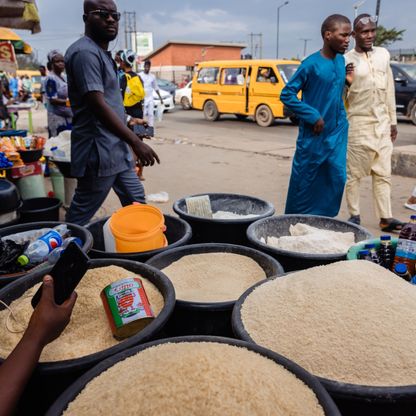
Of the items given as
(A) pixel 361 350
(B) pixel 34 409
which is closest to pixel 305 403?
(A) pixel 361 350

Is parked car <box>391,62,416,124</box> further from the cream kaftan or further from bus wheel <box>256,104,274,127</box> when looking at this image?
the cream kaftan

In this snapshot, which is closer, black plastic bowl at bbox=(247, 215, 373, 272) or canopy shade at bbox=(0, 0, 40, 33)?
black plastic bowl at bbox=(247, 215, 373, 272)

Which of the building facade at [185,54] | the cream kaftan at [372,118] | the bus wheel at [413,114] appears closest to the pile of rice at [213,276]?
the cream kaftan at [372,118]

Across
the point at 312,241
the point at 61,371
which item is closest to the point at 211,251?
the point at 312,241

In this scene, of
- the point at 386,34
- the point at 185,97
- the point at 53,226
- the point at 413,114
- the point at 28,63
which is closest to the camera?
the point at 53,226

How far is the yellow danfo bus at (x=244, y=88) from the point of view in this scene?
11.5 meters

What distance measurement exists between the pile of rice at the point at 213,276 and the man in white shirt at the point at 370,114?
6.98 ft

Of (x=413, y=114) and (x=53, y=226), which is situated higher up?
(x=413, y=114)

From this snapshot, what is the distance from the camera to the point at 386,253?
1.89 metres

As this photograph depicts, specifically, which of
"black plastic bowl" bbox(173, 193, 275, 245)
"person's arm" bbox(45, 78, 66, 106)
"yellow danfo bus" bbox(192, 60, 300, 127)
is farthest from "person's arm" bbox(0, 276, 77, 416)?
"yellow danfo bus" bbox(192, 60, 300, 127)

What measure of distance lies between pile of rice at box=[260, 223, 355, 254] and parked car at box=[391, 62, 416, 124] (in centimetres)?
1010

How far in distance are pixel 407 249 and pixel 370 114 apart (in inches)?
81.9

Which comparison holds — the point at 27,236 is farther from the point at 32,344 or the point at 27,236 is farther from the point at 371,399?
the point at 371,399

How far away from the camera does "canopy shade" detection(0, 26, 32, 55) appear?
26.3 ft
